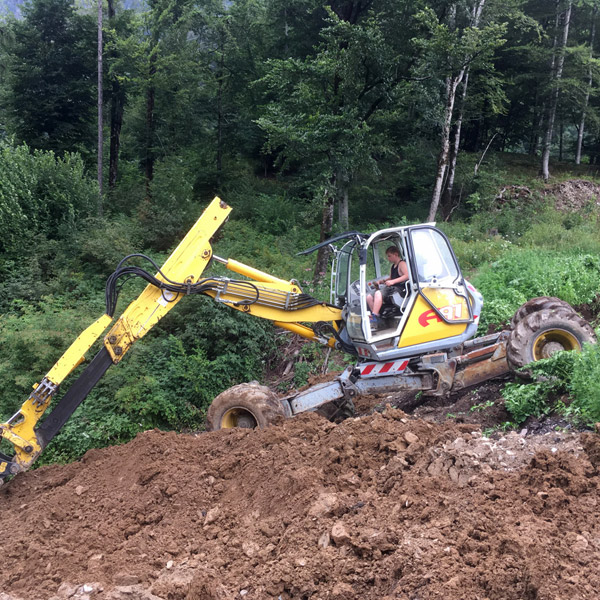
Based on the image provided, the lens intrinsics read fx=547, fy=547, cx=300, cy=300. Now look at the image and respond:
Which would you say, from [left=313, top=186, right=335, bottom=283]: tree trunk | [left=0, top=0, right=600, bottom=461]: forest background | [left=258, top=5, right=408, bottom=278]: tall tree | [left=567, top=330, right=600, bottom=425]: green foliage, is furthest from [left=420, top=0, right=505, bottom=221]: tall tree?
[left=567, top=330, right=600, bottom=425]: green foliage

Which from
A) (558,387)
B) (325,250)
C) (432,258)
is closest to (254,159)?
(325,250)

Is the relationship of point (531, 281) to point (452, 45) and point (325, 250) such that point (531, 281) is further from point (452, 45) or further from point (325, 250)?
point (452, 45)

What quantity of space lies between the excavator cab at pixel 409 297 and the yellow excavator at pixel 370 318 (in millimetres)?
13

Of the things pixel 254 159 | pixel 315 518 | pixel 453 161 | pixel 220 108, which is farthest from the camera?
pixel 254 159

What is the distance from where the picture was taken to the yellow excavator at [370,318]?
21.0 feet

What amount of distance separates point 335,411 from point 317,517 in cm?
274

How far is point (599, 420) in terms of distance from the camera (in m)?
5.03

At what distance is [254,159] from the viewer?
2692 centimetres

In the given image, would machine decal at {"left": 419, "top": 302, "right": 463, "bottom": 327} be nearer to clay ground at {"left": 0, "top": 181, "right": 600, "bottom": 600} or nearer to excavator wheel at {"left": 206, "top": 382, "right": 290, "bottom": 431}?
clay ground at {"left": 0, "top": 181, "right": 600, "bottom": 600}

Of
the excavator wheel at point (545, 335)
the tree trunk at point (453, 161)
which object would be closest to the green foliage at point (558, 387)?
the excavator wheel at point (545, 335)

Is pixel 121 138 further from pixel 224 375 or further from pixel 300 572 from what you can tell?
pixel 300 572

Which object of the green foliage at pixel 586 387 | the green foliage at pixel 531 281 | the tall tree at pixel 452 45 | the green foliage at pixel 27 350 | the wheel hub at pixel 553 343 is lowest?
the green foliage at pixel 27 350

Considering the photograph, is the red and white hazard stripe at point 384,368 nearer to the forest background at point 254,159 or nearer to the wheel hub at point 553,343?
the wheel hub at point 553,343

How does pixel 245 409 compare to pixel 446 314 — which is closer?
A: pixel 446 314
